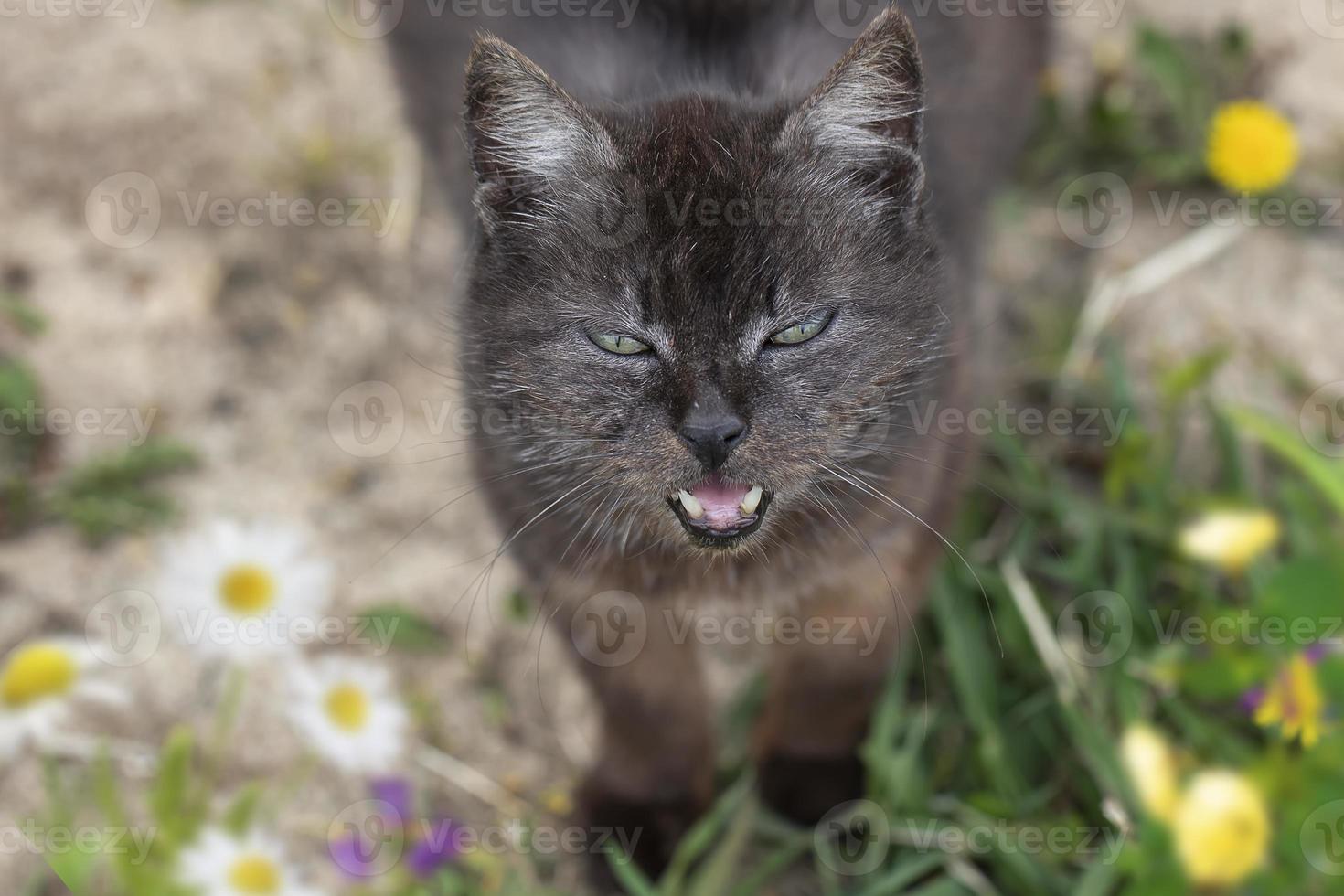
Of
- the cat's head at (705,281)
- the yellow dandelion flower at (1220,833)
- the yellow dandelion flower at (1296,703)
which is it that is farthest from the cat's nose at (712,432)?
the yellow dandelion flower at (1296,703)

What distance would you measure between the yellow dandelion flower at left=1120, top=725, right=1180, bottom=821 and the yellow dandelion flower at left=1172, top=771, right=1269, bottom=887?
52mm

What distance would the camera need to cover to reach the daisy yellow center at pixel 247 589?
90.3 inches

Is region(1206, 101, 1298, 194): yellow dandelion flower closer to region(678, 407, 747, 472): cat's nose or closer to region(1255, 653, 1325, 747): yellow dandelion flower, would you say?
region(1255, 653, 1325, 747): yellow dandelion flower

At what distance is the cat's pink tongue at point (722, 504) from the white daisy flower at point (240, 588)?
101 centimetres

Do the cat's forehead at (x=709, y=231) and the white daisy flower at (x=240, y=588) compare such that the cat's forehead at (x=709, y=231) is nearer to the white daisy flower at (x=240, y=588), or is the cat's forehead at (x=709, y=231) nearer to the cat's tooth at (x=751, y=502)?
Result: the cat's tooth at (x=751, y=502)

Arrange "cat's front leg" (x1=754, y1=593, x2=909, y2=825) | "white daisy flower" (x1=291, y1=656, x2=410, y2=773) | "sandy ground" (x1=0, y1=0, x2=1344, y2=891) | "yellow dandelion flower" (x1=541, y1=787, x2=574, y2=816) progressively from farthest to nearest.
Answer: "sandy ground" (x1=0, y1=0, x2=1344, y2=891) < "yellow dandelion flower" (x1=541, y1=787, x2=574, y2=816) < "cat's front leg" (x1=754, y1=593, x2=909, y2=825) < "white daisy flower" (x1=291, y1=656, x2=410, y2=773)

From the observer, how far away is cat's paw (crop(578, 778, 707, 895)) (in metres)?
2.50

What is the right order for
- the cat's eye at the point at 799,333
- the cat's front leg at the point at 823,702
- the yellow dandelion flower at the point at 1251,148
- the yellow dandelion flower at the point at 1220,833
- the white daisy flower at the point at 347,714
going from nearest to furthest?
the cat's eye at the point at 799,333
the yellow dandelion flower at the point at 1220,833
the white daisy flower at the point at 347,714
the cat's front leg at the point at 823,702
the yellow dandelion flower at the point at 1251,148

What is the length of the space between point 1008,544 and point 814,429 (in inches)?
50.9

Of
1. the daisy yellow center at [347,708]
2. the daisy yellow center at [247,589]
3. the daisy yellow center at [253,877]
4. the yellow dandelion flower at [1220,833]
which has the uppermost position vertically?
the daisy yellow center at [247,589]

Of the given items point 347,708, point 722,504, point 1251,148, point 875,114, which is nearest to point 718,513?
point 722,504

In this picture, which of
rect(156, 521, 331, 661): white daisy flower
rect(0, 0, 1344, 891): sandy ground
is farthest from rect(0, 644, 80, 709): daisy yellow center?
rect(0, 0, 1344, 891): sandy ground

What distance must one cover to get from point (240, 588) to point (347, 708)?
12.9 inches

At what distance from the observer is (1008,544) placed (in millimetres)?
2826
